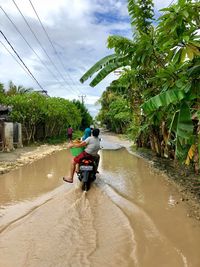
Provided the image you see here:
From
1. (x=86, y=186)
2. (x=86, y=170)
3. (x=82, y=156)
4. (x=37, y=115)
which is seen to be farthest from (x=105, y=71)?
(x=37, y=115)

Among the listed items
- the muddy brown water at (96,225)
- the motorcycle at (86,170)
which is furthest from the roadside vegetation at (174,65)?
the motorcycle at (86,170)

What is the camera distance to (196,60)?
23.0ft

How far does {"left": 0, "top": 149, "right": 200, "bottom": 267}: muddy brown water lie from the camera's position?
5125mm

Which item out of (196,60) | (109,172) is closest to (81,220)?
(196,60)

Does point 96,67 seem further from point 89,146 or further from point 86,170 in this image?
point 86,170

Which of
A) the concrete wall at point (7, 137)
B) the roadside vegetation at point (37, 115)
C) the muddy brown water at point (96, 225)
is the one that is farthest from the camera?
the roadside vegetation at point (37, 115)

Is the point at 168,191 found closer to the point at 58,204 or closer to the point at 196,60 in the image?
the point at 58,204

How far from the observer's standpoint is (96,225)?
22.0ft

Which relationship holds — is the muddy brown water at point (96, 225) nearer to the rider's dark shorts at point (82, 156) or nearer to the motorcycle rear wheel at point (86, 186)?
the motorcycle rear wheel at point (86, 186)

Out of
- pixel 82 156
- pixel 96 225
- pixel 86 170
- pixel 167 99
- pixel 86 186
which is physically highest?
pixel 167 99

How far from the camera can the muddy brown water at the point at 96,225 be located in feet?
16.8

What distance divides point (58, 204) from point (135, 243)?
295 centimetres

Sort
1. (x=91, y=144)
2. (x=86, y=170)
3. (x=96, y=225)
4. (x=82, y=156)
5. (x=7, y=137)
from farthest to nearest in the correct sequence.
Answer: (x=7, y=137)
(x=91, y=144)
(x=82, y=156)
(x=86, y=170)
(x=96, y=225)

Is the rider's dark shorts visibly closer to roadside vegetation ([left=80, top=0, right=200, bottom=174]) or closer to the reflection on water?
the reflection on water
